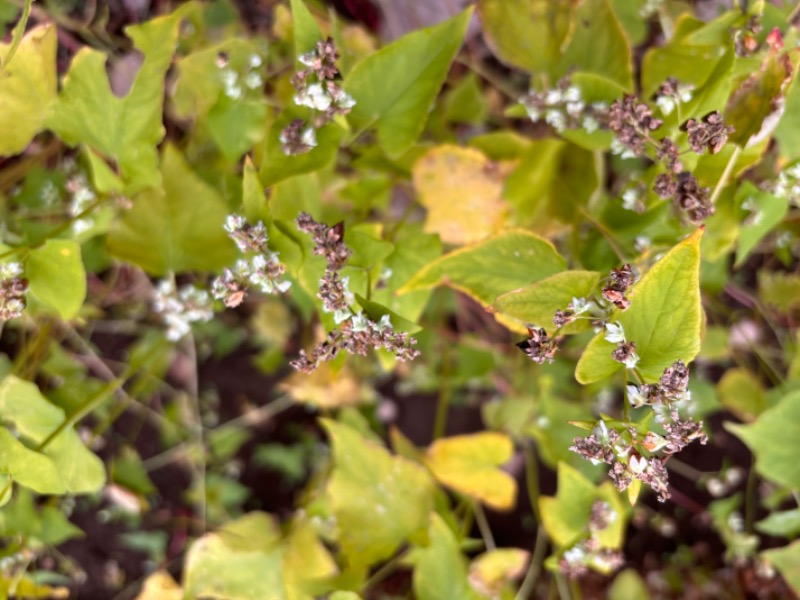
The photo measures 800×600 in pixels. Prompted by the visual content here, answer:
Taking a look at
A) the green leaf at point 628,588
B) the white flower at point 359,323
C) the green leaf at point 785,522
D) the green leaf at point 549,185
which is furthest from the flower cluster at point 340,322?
the green leaf at point 628,588

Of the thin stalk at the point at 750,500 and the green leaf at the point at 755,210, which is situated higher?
the green leaf at the point at 755,210

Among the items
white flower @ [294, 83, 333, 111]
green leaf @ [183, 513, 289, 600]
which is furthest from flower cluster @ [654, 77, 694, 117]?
green leaf @ [183, 513, 289, 600]

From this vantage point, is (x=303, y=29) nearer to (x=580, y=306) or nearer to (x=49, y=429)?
(x=580, y=306)

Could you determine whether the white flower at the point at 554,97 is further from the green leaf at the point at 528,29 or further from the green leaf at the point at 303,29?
the green leaf at the point at 303,29

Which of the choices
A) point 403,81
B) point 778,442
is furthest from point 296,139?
point 778,442

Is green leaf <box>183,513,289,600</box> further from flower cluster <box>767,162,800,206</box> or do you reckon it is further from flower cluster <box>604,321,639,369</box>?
flower cluster <box>767,162,800,206</box>

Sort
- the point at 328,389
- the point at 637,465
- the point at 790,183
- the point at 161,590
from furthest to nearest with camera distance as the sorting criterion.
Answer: the point at 328,389, the point at 161,590, the point at 790,183, the point at 637,465

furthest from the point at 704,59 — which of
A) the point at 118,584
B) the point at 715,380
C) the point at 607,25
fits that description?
the point at 118,584
